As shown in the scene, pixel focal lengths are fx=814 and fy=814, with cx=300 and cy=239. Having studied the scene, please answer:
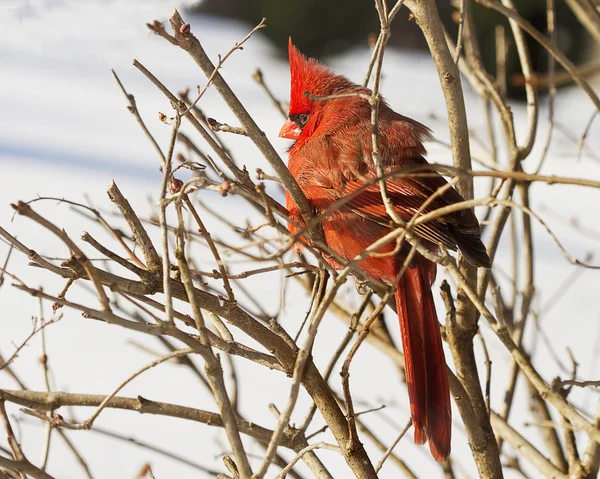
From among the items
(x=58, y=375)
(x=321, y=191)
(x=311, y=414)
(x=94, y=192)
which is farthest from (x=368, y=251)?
(x=94, y=192)

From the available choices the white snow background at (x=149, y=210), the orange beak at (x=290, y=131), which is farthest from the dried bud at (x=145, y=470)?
the orange beak at (x=290, y=131)

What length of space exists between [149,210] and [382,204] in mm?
Result: 1725

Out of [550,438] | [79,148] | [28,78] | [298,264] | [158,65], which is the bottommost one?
[298,264]

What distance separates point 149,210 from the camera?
363cm

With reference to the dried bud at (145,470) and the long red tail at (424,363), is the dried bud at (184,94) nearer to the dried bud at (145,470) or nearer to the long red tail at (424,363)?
the long red tail at (424,363)

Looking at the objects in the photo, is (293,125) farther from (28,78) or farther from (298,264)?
(28,78)

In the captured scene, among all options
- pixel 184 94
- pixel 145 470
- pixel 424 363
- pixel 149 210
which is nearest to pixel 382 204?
pixel 424 363

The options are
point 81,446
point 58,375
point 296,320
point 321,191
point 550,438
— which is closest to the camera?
point 321,191

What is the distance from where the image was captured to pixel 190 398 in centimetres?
402

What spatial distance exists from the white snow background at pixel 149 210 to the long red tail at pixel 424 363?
3.02 feet

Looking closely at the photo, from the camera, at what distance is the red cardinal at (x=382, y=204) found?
193 cm

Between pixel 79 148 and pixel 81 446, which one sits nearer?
pixel 81 446

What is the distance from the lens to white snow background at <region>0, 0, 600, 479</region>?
384cm

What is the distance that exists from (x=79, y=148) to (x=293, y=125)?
4.13m
